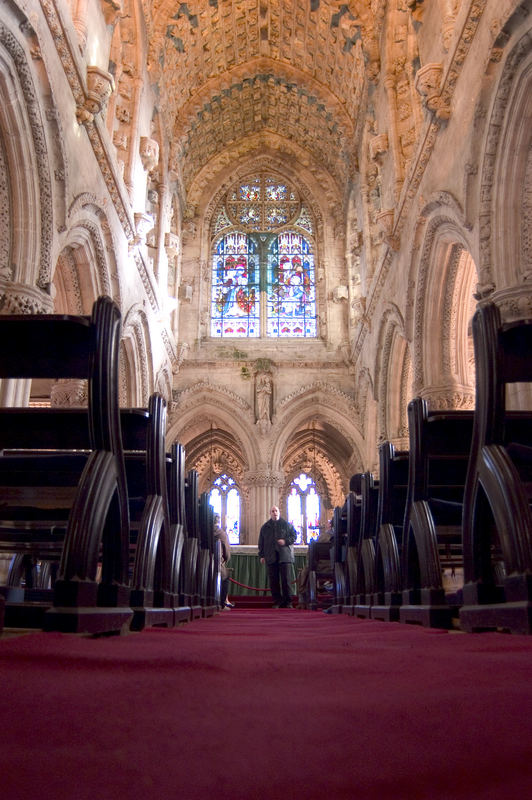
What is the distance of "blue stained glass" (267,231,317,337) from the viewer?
18.2 metres

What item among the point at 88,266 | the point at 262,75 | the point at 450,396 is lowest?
the point at 450,396

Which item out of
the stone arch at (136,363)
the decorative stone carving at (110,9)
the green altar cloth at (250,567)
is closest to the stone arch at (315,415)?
the green altar cloth at (250,567)

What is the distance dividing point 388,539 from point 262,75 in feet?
53.2

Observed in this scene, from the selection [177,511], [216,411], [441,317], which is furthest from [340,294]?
[177,511]

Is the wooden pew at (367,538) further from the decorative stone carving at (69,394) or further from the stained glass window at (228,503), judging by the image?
the stained glass window at (228,503)

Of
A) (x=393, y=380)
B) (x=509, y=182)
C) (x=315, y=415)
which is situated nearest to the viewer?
(x=509, y=182)

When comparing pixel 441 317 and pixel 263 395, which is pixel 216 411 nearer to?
pixel 263 395

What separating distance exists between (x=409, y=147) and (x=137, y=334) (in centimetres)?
598

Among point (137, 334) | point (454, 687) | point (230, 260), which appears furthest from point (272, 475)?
point (454, 687)

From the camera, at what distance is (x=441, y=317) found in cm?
1025

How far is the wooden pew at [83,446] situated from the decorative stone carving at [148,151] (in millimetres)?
10652

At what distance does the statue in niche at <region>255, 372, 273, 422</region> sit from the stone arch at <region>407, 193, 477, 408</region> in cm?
634

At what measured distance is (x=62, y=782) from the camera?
0.63 meters

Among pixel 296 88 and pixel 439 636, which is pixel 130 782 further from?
pixel 296 88
